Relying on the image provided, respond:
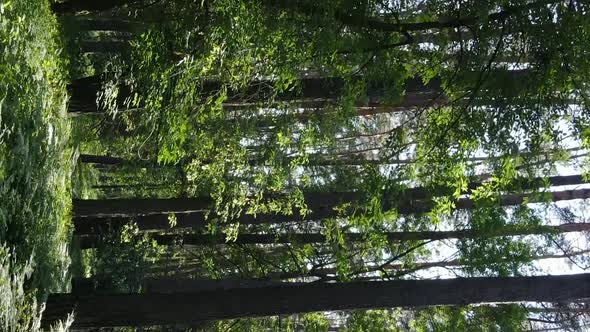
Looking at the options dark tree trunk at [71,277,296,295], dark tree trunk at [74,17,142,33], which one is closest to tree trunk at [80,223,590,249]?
dark tree trunk at [71,277,296,295]

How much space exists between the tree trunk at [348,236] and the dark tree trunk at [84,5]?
549 cm

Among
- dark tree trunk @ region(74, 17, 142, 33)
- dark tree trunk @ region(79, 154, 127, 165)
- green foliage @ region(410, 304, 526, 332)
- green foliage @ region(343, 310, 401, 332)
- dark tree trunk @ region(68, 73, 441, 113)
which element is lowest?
green foliage @ region(343, 310, 401, 332)

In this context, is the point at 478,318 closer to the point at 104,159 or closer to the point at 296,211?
the point at 296,211

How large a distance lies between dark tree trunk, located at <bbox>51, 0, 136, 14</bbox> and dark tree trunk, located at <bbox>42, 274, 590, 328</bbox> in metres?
3.91

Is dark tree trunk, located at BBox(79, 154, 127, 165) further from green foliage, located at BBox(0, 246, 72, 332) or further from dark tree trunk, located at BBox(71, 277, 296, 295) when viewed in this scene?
green foliage, located at BBox(0, 246, 72, 332)

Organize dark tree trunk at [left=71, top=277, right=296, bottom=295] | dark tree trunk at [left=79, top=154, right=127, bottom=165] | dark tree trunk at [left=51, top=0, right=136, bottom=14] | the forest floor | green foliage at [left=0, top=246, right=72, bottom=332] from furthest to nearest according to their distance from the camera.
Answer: dark tree trunk at [left=79, top=154, right=127, bottom=165] < dark tree trunk at [left=71, top=277, right=296, bottom=295] < dark tree trunk at [left=51, top=0, right=136, bottom=14] < the forest floor < green foliage at [left=0, top=246, right=72, bottom=332]

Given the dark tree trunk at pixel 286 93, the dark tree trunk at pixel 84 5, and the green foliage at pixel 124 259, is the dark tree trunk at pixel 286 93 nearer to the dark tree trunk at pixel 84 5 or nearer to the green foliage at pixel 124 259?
the dark tree trunk at pixel 84 5

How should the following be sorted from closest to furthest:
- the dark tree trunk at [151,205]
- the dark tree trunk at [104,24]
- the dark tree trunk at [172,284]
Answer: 1. the dark tree trunk at [151,205]
2. the dark tree trunk at [172,284]
3. the dark tree trunk at [104,24]

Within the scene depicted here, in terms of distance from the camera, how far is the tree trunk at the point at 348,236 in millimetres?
11484

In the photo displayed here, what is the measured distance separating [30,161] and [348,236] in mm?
8840

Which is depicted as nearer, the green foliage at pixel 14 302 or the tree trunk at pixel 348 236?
the green foliage at pixel 14 302

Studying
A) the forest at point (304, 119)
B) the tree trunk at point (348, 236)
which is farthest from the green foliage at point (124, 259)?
the forest at point (304, 119)

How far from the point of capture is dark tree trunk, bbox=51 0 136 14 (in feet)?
28.4

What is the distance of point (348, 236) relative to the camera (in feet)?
48.3
